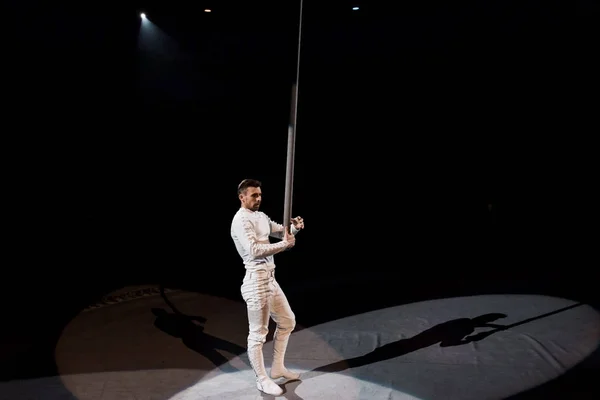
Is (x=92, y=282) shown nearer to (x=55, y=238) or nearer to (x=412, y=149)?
(x=55, y=238)

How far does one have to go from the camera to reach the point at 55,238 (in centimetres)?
780

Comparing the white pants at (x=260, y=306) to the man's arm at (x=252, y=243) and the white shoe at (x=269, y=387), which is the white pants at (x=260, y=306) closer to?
the white shoe at (x=269, y=387)

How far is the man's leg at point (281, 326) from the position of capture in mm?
3934

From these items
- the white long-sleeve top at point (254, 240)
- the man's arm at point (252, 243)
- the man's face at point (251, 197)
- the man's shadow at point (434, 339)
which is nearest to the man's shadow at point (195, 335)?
the man's shadow at point (434, 339)

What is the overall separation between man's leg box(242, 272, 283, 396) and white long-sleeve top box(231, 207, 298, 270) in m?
0.11

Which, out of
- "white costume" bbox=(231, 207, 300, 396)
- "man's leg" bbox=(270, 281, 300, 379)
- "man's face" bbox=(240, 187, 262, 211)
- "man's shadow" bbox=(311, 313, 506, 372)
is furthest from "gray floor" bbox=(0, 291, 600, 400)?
"man's face" bbox=(240, 187, 262, 211)

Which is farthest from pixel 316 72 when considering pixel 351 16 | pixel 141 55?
pixel 141 55

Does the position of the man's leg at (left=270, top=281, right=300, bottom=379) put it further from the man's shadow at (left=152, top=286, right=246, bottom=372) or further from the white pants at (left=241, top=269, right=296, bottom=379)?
the man's shadow at (left=152, top=286, right=246, bottom=372)

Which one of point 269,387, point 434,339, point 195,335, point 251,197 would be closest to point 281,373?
point 269,387

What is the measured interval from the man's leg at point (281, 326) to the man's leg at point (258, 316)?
11cm

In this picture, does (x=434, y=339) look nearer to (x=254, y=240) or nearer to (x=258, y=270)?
(x=258, y=270)

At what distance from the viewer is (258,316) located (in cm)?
380

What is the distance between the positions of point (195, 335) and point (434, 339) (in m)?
2.55

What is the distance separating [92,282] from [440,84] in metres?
7.61
